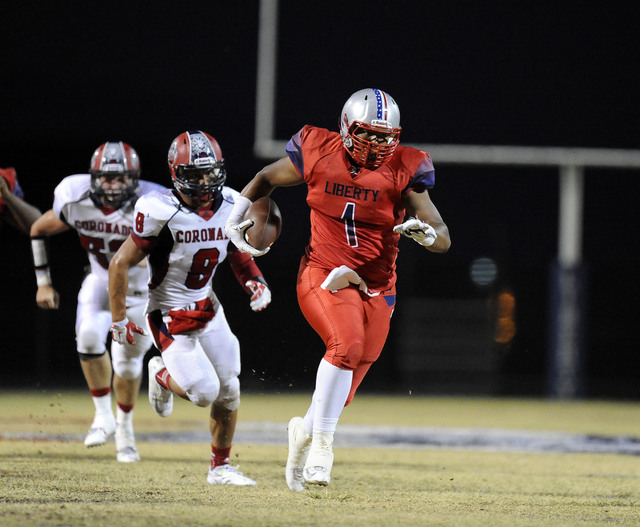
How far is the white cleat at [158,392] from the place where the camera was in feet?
18.5

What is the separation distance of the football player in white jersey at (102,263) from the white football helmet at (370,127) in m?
1.93

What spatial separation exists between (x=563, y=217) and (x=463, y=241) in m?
2.31

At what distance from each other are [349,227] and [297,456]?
115 cm

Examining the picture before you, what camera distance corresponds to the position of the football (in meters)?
5.06

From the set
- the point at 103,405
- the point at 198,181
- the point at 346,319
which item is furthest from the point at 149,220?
the point at 103,405

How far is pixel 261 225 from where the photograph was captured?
5.12 meters

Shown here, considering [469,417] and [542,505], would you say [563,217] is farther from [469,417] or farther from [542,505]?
[542,505]

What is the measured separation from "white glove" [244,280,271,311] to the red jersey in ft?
1.49

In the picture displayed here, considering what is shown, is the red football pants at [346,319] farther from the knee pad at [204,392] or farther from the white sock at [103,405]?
the white sock at [103,405]

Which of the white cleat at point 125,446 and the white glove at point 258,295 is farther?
the white cleat at point 125,446

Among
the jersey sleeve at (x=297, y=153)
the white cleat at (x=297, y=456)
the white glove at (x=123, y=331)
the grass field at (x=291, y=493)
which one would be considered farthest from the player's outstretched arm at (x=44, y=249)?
the white cleat at (x=297, y=456)

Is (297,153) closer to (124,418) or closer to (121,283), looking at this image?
Answer: (121,283)

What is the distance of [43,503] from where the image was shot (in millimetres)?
4293

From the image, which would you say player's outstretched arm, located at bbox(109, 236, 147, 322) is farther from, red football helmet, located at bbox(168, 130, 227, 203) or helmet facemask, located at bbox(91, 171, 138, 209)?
helmet facemask, located at bbox(91, 171, 138, 209)
